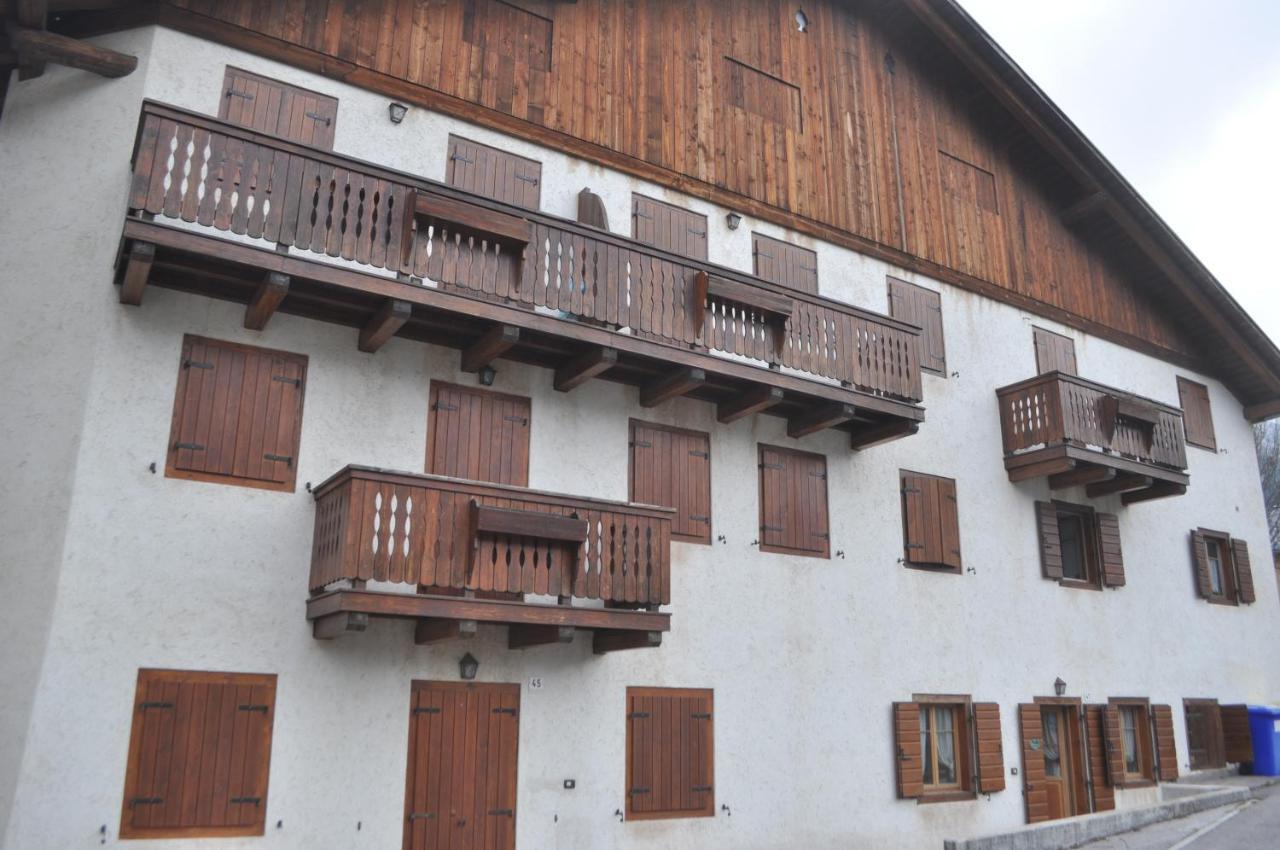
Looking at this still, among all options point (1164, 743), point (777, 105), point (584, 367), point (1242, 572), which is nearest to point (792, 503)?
point (584, 367)

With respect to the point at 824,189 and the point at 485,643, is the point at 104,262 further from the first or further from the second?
the point at 824,189

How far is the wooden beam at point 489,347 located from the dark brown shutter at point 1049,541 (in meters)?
10.7

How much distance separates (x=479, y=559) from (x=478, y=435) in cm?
231

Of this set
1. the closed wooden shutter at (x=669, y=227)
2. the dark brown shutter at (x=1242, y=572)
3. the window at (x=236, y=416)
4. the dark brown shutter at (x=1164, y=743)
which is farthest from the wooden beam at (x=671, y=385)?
the dark brown shutter at (x=1242, y=572)

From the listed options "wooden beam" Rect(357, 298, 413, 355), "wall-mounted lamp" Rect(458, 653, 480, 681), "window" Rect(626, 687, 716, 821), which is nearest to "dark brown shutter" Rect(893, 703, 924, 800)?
"window" Rect(626, 687, 716, 821)

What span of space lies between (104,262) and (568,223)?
526cm

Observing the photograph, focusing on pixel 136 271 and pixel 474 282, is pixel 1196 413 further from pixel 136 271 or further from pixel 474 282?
pixel 136 271

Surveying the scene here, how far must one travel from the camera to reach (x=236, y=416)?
1141 centimetres

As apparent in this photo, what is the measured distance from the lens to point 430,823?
37.4 ft

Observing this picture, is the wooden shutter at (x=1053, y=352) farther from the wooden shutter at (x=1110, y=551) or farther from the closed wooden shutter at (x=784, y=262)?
the closed wooden shutter at (x=784, y=262)

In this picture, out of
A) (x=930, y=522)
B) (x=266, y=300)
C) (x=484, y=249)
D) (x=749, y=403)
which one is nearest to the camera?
(x=266, y=300)

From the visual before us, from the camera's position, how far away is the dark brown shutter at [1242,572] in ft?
72.9

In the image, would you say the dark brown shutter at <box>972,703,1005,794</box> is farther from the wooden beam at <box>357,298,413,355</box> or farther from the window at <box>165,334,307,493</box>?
the window at <box>165,334,307,493</box>

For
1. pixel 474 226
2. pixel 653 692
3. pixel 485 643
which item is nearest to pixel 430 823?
pixel 485 643
